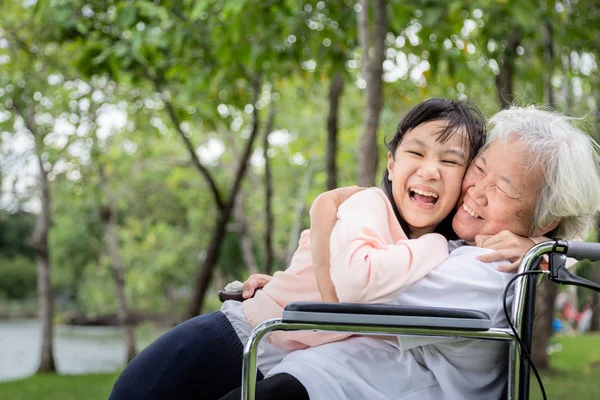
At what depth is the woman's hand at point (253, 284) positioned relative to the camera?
248 centimetres

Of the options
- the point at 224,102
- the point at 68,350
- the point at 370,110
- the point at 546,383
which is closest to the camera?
the point at 370,110

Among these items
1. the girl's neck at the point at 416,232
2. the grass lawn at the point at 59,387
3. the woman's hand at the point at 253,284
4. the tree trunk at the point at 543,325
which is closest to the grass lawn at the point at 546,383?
the grass lawn at the point at 59,387

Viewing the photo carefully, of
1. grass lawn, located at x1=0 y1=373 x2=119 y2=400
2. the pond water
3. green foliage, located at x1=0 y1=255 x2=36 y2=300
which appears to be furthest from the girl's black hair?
green foliage, located at x1=0 y1=255 x2=36 y2=300

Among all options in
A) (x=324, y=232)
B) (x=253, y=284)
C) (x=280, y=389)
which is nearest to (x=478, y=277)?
(x=324, y=232)

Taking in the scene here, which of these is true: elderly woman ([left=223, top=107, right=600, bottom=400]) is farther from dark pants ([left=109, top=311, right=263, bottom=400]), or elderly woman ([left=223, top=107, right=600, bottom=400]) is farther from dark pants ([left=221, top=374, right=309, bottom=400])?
dark pants ([left=109, top=311, right=263, bottom=400])

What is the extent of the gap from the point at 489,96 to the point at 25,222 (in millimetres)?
35180

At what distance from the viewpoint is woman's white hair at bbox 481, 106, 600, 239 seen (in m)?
2.11

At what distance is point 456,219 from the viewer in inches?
88.5

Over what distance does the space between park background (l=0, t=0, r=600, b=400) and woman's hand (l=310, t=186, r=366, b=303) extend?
1.44 feet

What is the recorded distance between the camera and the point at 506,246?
209 cm

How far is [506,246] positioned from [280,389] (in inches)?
25.2

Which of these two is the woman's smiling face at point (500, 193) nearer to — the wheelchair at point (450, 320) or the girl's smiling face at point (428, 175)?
the girl's smiling face at point (428, 175)

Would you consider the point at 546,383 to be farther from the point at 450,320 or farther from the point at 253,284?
the point at 450,320

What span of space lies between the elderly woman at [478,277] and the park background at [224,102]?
358 millimetres
